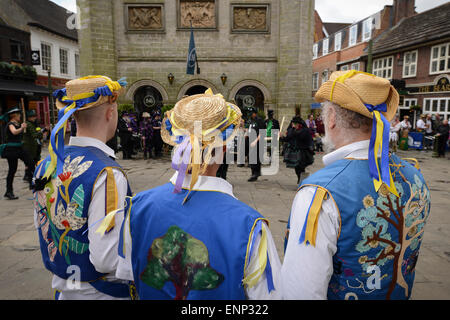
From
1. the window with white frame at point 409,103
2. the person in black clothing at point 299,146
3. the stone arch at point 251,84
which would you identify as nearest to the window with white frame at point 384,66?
the window with white frame at point 409,103

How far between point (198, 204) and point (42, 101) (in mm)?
25482

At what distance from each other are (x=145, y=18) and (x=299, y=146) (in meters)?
11.3

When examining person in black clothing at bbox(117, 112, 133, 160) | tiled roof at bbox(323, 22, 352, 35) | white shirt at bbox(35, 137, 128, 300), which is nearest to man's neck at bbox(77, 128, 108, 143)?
white shirt at bbox(35, 137, 128, 300)

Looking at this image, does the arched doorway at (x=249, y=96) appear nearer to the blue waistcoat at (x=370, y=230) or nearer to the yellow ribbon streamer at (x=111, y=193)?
the yellow ribbon streamer at (x=111, y=193)

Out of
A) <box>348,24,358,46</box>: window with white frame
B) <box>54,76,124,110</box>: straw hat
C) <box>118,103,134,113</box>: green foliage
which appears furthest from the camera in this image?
<box>348,24,358,46</box>: window with white frame

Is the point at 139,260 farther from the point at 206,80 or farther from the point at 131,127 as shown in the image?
the point at 206,80

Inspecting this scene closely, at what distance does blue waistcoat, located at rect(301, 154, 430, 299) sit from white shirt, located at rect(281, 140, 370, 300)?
0.04 metres

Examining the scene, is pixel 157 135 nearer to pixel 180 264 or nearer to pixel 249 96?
pixel 249 96

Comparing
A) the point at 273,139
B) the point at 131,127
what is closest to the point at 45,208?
the point at 273,139

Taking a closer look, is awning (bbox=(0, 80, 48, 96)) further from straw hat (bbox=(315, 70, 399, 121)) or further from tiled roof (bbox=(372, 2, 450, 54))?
tiled roof (bbox=(372, 2, 450, 54))

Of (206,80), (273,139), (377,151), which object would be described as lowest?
(273,139)

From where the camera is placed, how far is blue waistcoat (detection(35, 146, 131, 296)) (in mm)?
1688

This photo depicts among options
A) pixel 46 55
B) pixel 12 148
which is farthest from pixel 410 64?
pixel 46 55

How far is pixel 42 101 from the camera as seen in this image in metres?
22.8
